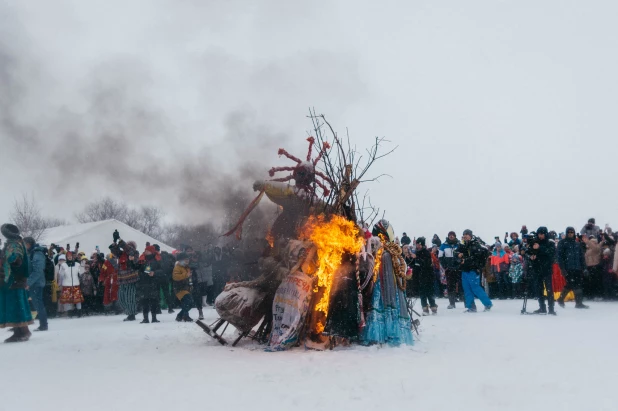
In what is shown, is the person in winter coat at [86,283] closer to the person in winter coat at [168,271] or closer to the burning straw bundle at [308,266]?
the person in winter coat at [168,271]

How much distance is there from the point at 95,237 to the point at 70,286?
1030 centimetres

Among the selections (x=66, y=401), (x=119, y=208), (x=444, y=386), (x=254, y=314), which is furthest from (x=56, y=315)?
(x=119, y=208)

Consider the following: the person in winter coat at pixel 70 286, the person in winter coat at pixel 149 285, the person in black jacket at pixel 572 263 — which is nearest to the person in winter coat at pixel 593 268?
the person in black jacket at pixel 572 263

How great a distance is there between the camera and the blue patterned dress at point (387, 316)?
7.33 meters

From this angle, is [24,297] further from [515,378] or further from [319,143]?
[515,378]

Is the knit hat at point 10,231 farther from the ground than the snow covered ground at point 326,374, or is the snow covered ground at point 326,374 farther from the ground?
the knit hat at point 10,231

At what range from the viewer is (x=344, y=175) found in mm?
8336

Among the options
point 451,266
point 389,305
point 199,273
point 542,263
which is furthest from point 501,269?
A: point 389,305

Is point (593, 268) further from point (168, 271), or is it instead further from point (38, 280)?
point (38, 280)

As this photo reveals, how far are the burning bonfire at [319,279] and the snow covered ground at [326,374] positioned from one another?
1.33 feet


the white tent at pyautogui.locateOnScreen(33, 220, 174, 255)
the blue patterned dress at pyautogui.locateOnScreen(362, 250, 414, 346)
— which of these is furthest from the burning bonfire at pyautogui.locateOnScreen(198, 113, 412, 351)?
the white tent at pyautogui.locateOnScreen(33, 220, 174, 255)

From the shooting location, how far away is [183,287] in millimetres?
12750

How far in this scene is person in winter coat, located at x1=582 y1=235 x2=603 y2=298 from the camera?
14773 mm

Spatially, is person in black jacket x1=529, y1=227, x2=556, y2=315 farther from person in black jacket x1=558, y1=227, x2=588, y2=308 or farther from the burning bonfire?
the burning bonfire
